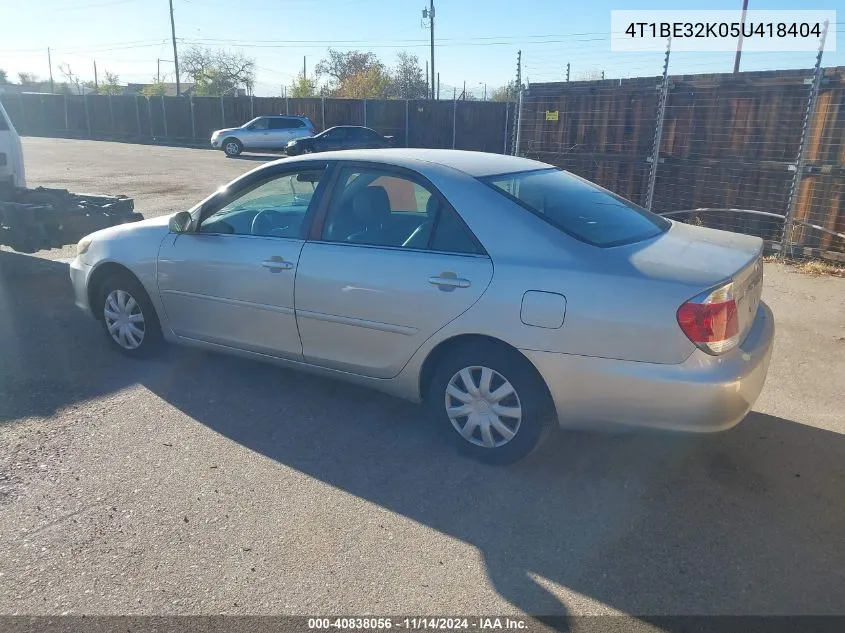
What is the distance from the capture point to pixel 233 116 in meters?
33.3

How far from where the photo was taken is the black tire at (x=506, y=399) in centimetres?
342

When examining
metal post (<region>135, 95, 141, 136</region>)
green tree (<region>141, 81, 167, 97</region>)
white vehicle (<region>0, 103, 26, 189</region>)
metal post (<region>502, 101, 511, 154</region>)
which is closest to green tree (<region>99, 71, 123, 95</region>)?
green tree (<region>141, 81, 167, 97</region>)

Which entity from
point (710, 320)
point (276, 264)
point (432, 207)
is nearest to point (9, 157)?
point (276, 264)

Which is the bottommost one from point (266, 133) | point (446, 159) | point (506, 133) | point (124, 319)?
point (124, 319)

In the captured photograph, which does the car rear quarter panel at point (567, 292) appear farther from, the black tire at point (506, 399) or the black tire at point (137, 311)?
the black tire at point (137, 311)

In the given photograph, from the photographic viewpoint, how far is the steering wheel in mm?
4344

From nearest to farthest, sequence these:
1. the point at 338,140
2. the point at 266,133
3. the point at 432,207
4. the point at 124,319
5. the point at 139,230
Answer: the point at 432,207, the point at 139,230, the point at 124,319, the point at 338,140, the point at 266,133

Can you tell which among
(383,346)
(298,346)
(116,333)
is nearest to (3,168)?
(116,333)

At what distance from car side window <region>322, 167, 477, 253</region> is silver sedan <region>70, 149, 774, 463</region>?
11 millimetres

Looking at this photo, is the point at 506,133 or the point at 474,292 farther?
the point at 506,133

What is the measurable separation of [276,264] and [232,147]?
25.1 meters

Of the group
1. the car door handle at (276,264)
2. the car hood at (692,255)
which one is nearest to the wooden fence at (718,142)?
the car hood at (692,255)

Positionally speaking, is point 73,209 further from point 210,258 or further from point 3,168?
point 210,258

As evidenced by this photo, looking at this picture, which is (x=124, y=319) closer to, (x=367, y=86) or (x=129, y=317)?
(x=129, y=317)
